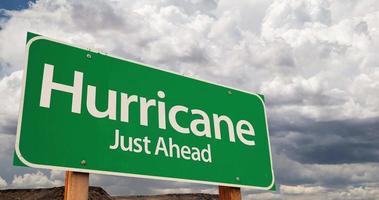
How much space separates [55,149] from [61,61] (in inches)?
27.5

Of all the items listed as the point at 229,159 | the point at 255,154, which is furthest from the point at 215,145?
the point at 255,154

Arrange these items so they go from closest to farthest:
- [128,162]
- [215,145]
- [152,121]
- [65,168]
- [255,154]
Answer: [65,168], [128,162], [152,121], [215,145], [255,154]

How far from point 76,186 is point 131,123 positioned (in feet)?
2.15

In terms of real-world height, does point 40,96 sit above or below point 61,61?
below

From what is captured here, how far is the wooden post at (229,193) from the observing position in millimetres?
3604

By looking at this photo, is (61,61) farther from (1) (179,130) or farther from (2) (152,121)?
(1) (179,130)

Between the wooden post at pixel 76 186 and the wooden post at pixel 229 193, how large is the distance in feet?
4.45

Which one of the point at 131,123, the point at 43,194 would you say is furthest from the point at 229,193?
the point at 43,194

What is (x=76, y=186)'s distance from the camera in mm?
2727

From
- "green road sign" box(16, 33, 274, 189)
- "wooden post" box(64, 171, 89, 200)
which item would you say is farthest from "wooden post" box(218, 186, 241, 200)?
"wooden post" box(64, 171, 89, 200)

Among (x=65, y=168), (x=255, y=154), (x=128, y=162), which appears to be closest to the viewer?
(x=65, y=168)

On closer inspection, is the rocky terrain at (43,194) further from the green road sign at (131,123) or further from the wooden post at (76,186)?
the wooden post at (76,186)

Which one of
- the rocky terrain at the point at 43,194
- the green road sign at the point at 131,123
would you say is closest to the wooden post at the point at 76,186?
the green road sign at the point at 131,123

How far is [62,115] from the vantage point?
2799mm
